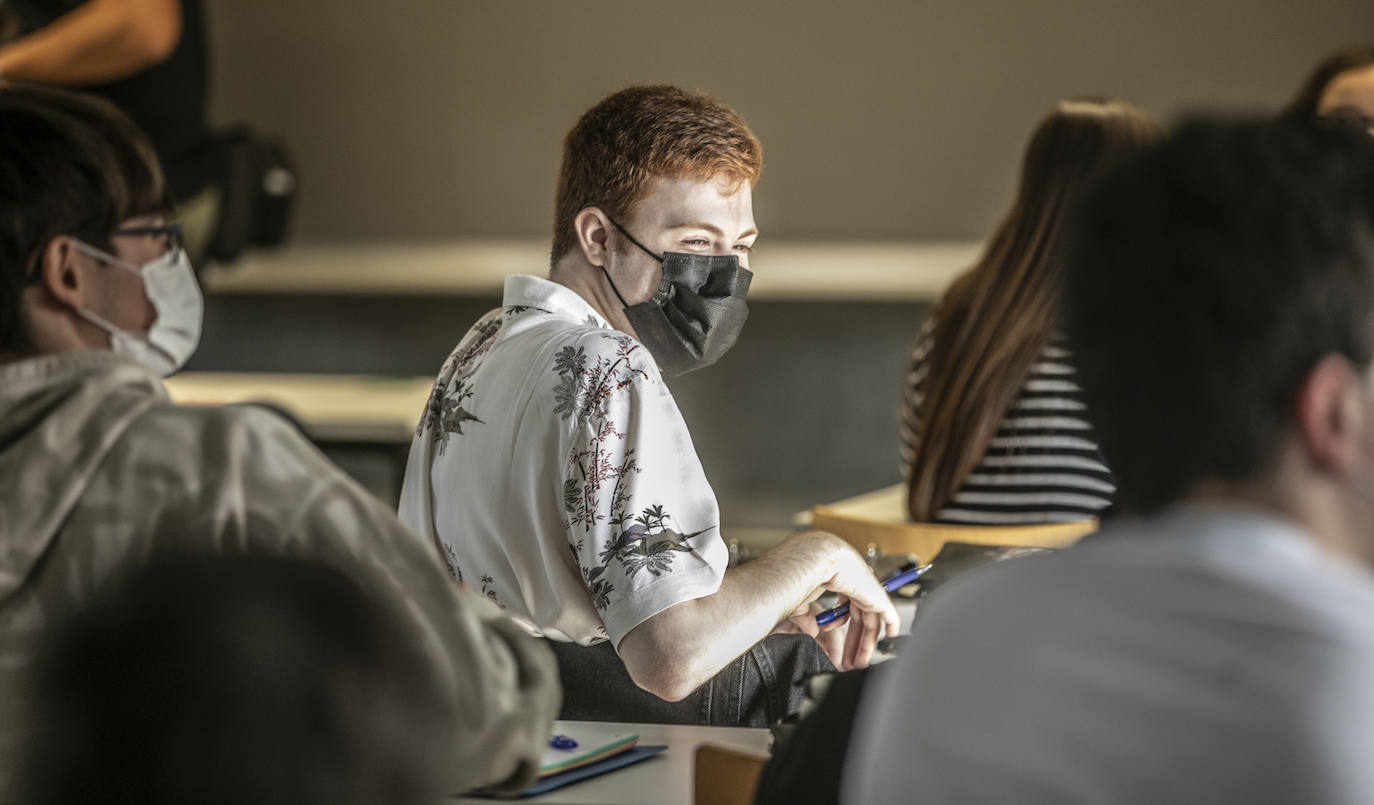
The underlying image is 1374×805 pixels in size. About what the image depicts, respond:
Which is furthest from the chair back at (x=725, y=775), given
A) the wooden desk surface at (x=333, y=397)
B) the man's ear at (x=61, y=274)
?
the wooden desk surface at (x=333, y=397)

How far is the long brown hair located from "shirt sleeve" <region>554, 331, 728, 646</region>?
3.57 feet

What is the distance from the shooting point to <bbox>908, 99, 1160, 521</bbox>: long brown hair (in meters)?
2.42

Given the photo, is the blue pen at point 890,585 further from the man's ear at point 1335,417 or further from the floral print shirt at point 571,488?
the man's ear at point 1335,417

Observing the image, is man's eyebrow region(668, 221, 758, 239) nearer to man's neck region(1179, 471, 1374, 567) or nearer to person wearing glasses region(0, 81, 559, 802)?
person wearing glasses region(0, 81, 559, 802)

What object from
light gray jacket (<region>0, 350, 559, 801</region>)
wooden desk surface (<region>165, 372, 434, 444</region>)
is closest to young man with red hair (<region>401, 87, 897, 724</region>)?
light gray jacket (<region>0, 350, 559, 801</region>)

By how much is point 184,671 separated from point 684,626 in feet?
1.79

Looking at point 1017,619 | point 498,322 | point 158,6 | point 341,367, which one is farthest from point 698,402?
point 1017,619

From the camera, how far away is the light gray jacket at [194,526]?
1043mm

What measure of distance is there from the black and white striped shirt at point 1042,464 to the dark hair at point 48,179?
5.19 ft

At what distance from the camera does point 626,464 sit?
1.44 metres

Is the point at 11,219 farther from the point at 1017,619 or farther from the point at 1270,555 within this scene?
the point at 1270,555

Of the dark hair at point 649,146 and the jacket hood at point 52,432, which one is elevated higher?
the dark hair at point 649,146

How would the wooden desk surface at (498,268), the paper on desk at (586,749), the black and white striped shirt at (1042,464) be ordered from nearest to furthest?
the paper on desk at (586,749) → the black and white striped shirt at (1042,464) → the wooden desk surface at (498,268)

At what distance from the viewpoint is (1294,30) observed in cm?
480
